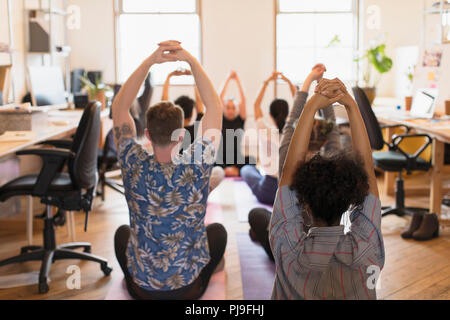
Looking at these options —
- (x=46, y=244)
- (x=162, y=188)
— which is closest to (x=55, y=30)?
(x=46, y=244)

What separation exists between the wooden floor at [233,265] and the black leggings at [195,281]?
0.40 m

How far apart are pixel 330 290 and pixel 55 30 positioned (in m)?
6.18

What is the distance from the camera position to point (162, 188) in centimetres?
191

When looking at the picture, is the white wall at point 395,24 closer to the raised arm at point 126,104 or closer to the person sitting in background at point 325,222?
the raised arm at point 126,104

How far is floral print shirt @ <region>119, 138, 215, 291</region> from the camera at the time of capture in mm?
1901

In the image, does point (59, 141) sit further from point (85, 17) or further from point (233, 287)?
point (85, 17)

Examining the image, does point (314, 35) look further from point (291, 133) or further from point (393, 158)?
point (291, 133)

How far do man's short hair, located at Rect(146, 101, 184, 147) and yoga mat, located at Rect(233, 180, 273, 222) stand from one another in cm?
201

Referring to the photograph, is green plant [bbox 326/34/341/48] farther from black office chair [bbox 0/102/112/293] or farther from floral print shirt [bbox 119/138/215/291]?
floral print shirt [bbox 119/138/215/291]

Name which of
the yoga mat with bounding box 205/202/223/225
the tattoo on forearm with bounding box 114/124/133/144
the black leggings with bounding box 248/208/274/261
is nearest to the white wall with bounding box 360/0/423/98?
the yoga mat with bounding box 205/202/223/225

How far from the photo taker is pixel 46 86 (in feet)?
15.0

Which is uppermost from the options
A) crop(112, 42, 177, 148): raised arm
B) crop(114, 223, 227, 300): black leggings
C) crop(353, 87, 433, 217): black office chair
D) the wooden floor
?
crop(112, 42, 177, 148): raised arm

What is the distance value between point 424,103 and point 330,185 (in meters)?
3.89

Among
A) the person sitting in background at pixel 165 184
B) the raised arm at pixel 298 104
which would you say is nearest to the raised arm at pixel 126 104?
the person sitting in background at pixel 165 184
